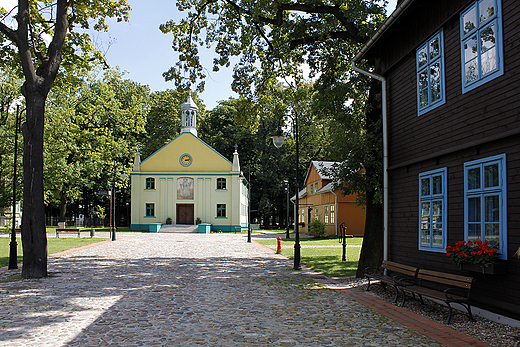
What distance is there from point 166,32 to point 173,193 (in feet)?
103

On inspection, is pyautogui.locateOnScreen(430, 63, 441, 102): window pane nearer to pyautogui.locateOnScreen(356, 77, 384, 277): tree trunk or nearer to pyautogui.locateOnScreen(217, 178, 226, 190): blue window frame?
pyautogui.locateOnScreen(356, 77, 384, 277): tree trunk

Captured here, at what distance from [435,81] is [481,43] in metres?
1.65

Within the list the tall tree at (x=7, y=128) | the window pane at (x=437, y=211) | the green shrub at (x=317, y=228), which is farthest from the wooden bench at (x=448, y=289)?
the tall tree at (x=7, y=128)

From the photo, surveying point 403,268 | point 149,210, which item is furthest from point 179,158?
point 403,268

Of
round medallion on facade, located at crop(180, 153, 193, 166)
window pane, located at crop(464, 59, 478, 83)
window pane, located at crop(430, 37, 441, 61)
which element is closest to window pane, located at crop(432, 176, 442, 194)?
window pane, located at crop(464, 59, 478, 83)

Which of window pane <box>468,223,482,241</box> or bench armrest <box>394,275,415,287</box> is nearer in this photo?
window pane <box>468,223,482,241</box>

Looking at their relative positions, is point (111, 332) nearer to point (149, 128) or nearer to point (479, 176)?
point (479, 176)

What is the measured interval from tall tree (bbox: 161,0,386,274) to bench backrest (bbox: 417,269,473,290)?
397 centimetres

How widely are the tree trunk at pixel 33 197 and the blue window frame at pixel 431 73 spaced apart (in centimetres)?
989

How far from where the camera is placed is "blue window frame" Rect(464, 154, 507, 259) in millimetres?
7098

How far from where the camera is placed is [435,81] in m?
9.38

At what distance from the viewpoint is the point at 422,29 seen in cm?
977

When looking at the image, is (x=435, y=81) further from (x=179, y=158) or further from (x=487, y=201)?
(x=179, y=158)

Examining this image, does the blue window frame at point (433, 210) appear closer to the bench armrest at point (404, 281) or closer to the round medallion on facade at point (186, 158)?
the bench armrest at point (404, 281)
